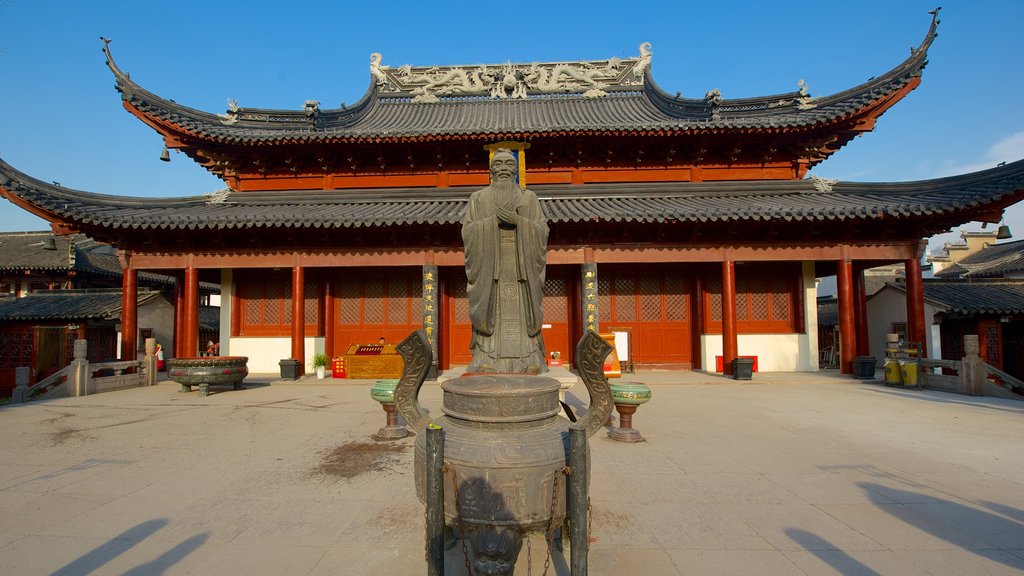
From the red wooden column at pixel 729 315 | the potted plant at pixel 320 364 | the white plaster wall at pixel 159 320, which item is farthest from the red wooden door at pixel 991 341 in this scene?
the white plaster wall at pixel 159 320

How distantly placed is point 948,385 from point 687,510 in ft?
34.4

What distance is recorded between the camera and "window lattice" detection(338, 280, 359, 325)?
48.3 ft

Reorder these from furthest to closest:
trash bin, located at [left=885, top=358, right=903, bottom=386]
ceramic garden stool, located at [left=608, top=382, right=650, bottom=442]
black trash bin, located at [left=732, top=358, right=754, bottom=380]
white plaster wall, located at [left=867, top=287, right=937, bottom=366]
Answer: white plaster wall, located at [left=867, top=287, right=937, bottom=366]
black trash bin, located at [left=732, top=358, right=754, bottom=380]
trash bin, located at [left=885, top=358, right=903, bottom=386]
ceramic garden stool, located at [left=608, top=382, right=650, bottom=442]

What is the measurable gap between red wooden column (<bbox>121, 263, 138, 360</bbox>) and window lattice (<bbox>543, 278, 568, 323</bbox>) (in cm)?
1178

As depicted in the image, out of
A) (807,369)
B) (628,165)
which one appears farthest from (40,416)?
(807,369)

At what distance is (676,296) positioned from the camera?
1458 centimetres

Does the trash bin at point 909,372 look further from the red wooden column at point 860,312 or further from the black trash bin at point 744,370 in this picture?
the black trash bin at point 744,370

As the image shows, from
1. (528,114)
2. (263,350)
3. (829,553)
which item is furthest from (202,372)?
(528,114)

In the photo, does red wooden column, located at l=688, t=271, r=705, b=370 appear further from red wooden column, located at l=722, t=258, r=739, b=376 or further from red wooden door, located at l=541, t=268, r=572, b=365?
red wooden door, located at l=541, t=268, r=572, b=365

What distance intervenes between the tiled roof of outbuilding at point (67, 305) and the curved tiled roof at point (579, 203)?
622 centimetres

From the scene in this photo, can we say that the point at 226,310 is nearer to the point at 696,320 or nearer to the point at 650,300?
the point at 650,300

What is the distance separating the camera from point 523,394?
10.3 feet

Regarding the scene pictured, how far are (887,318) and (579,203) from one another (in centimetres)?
1258

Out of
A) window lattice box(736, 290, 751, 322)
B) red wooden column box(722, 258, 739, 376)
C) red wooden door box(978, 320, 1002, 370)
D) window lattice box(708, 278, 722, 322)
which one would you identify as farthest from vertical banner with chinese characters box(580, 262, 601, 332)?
red wooden door box(978, 320, 1002, 370)
